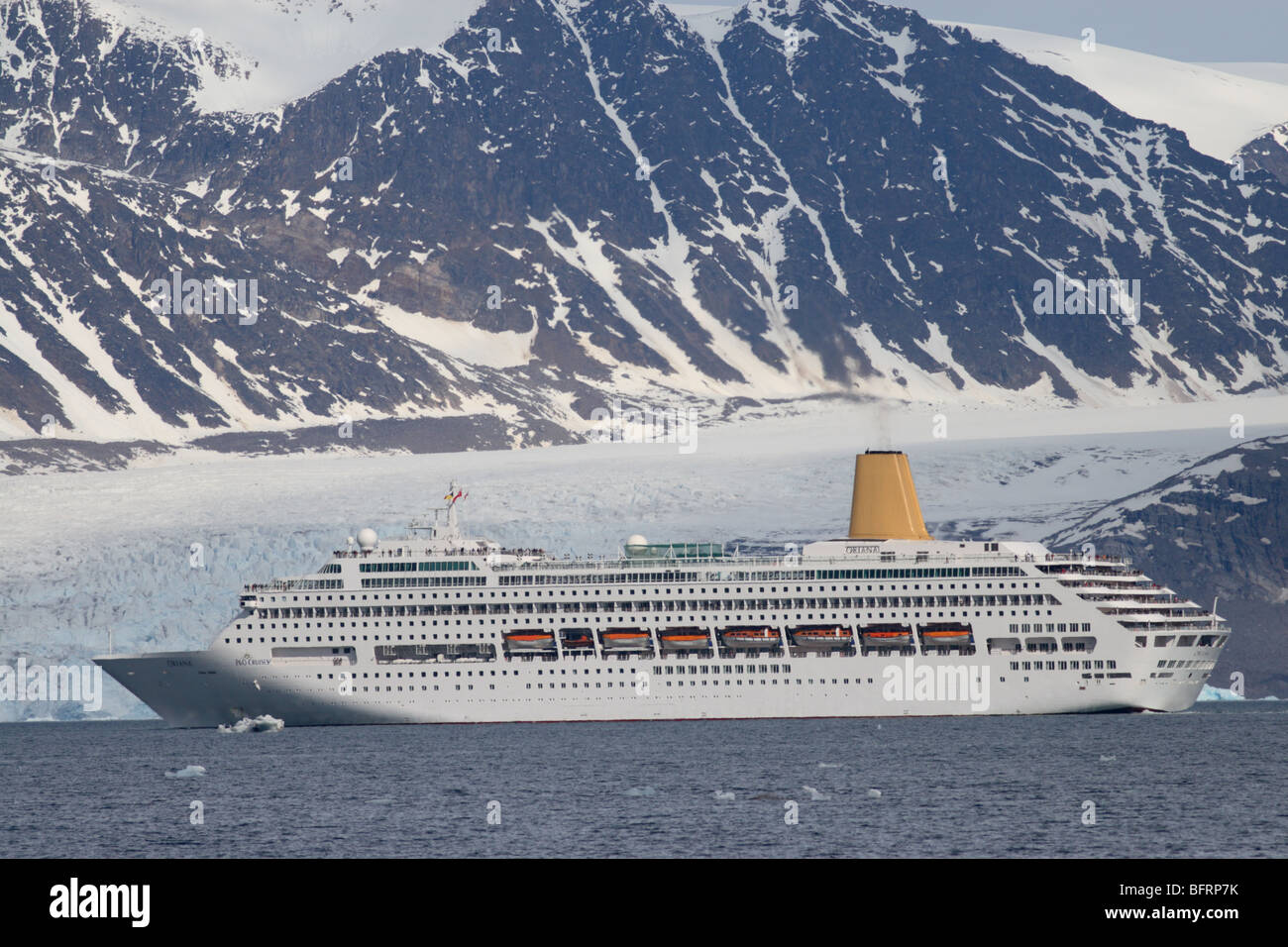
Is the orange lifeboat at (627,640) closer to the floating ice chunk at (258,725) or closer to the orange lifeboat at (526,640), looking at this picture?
the orange lifeboat at (526,640)

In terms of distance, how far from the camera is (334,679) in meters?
76.8

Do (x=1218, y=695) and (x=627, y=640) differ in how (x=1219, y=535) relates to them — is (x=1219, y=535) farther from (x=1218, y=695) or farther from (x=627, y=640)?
(x=627, y=640)

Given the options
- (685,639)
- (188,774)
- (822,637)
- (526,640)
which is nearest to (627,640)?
(685,639)

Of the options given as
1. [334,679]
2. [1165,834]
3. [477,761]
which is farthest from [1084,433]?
[1165,834]

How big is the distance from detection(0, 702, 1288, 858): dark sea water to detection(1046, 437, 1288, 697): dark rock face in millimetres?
65030

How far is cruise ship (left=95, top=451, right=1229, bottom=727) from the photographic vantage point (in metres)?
76.8

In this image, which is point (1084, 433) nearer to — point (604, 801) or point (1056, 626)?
point (1056, 626)

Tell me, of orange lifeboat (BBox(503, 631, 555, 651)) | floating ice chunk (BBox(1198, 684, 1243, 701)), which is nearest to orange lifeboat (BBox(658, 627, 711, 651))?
orange lifeboat (BBox(503, 631, 555, 651))

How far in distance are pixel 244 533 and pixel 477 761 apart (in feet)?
174

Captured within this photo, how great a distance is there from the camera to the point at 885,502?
85.4 metres
